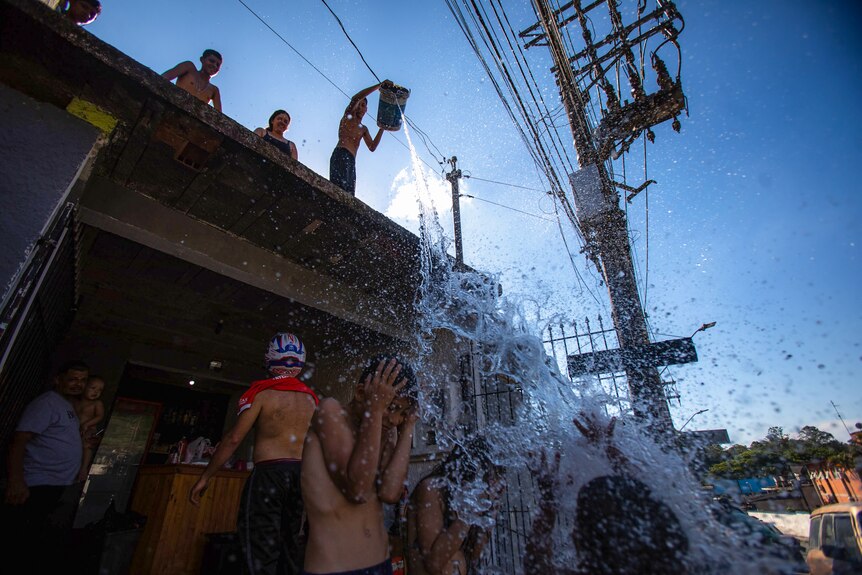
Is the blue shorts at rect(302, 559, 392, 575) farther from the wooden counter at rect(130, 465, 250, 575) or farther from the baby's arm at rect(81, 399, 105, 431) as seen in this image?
the baby's arm at rect(81, 399, 105, 431)

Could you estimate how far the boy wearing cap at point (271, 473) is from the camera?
2707mm

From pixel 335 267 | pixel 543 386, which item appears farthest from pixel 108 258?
pixel 543 386

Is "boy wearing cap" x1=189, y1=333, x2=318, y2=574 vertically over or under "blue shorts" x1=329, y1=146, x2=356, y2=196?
under

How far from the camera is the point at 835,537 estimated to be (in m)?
5.21

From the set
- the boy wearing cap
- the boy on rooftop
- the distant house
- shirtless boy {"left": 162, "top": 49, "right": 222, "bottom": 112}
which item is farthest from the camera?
the distant house

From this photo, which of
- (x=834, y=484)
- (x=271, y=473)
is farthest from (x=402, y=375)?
(x=834, y=484)

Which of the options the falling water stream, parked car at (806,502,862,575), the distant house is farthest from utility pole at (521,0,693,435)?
the distant house

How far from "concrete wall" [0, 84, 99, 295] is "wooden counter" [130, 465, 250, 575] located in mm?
3684

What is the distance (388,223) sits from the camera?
368 cm

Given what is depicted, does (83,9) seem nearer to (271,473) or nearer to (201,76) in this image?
(201,76)

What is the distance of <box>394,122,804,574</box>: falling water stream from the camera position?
1632mm

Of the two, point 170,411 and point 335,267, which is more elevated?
point 335,267

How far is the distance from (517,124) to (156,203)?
5.93 meters

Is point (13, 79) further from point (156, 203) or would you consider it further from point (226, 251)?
point (226, 251)
